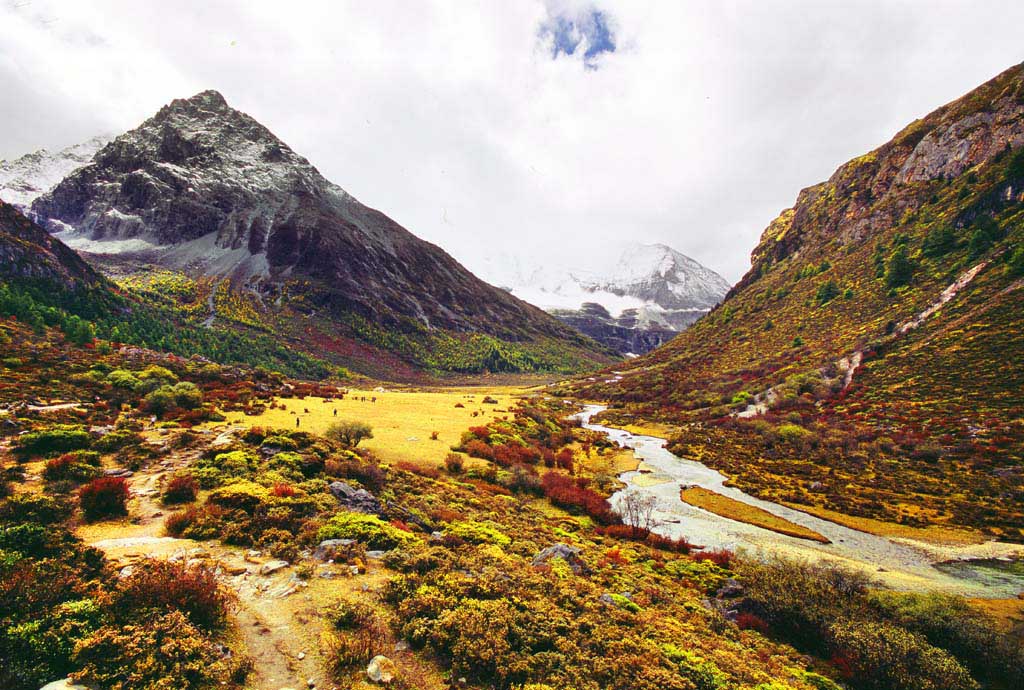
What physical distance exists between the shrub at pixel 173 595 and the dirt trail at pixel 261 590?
51 centimetres

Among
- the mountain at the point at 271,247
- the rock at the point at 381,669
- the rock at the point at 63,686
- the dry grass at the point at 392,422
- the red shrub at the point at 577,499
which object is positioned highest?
the mountain at the point at 271,247

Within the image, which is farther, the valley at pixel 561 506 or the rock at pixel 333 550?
the rock at pixel 333 550

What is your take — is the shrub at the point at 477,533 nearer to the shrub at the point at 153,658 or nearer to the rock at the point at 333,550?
the rock at the point at 333,550

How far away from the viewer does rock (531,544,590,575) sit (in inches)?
438

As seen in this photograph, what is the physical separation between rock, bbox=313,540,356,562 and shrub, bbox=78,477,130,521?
5040 mm

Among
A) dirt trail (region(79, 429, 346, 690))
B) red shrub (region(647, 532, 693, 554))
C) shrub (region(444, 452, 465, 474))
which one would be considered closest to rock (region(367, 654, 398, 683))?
dirt trail (region(79, 429, 346, 690))

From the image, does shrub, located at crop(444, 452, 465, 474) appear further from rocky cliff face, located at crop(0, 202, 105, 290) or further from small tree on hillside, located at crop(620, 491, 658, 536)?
rocky cliff face, located at crop(0, 202, 105, 290)

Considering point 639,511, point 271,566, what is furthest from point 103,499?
point 639,511

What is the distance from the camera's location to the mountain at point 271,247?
4392 inches

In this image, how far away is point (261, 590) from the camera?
7637 millimetres

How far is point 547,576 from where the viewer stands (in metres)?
9.81

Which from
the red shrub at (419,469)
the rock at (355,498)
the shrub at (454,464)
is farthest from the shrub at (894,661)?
the shrub at (454,464)

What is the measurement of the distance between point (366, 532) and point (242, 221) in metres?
163

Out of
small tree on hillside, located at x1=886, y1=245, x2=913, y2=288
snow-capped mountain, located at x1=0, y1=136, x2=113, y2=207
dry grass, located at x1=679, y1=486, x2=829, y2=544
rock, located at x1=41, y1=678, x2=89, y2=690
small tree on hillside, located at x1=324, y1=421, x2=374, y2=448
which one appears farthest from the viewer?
snow-capped mountain, located at x1=0, y1=136, x2=113, y2=207
